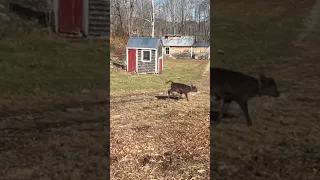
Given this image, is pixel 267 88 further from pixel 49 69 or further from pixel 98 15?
pixel 98 15

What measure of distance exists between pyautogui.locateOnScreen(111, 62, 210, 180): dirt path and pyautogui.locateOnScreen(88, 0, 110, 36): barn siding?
11.7 feet

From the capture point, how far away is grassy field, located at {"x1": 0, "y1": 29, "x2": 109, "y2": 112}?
6.57 m

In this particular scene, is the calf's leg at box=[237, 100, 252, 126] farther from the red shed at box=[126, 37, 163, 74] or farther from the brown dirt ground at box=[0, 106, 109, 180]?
the red shed at box=[126, 37, 163, 74]

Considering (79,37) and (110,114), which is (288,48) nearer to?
(79,37)

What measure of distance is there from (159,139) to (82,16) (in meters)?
6.02

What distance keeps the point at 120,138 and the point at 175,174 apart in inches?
51.6

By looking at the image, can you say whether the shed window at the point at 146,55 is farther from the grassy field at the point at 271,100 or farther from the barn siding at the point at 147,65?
the grassy field at the point at 271,100

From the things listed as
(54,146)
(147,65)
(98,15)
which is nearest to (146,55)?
(147,65)

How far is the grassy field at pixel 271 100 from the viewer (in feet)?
11.6

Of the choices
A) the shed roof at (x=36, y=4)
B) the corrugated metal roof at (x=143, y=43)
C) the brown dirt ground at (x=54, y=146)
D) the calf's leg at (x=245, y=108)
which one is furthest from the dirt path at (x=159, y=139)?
the corrugated metal roof at (x=143, y=43)

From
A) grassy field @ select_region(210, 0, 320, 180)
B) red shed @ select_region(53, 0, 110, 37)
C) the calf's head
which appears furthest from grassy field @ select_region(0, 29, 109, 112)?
grassy field @ select_region(210, 0, 320, 180)

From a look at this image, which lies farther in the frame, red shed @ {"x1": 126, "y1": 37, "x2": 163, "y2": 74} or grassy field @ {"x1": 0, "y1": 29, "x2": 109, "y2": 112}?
red shed @ {"x1": 126, "y1": 37, "x2": 163, "y2": 74}

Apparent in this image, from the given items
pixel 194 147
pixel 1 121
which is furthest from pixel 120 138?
pixel 1 121

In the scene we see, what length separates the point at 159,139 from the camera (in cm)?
449
